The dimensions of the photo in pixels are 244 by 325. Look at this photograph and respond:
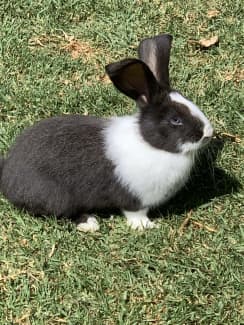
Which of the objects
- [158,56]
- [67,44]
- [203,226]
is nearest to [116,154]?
[158,56]

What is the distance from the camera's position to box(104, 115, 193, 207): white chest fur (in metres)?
4.26

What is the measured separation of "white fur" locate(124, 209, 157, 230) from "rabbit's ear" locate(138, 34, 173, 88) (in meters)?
0.84

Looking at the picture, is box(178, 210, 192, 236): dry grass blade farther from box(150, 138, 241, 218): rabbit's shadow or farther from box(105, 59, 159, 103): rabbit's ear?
box(105, 59, 159, 103): rabbit's ear

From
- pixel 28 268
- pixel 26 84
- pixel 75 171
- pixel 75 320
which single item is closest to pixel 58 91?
pixel 26 84

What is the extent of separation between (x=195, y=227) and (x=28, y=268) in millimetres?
1085

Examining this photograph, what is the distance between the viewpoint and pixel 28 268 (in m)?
4.31

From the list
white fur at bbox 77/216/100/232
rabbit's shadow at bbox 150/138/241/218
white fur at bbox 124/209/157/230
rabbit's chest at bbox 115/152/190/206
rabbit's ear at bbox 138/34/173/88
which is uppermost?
rabbit's ear at bbox 138/34/173/88

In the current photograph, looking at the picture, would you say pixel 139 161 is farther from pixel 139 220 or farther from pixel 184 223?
pixel 184 223

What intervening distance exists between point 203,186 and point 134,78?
1.07 meters

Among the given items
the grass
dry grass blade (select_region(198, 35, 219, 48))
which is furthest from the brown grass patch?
dry grass blade (select_region(198, 35, 219, 48))

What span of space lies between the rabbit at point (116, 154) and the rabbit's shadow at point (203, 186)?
0.23 m

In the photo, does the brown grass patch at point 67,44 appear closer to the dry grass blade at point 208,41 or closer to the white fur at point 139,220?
the dry grass blade at point 208,41

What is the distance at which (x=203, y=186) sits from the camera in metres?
4.77

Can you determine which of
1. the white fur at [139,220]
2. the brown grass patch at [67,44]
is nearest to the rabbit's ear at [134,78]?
the white fur at [139,220]
